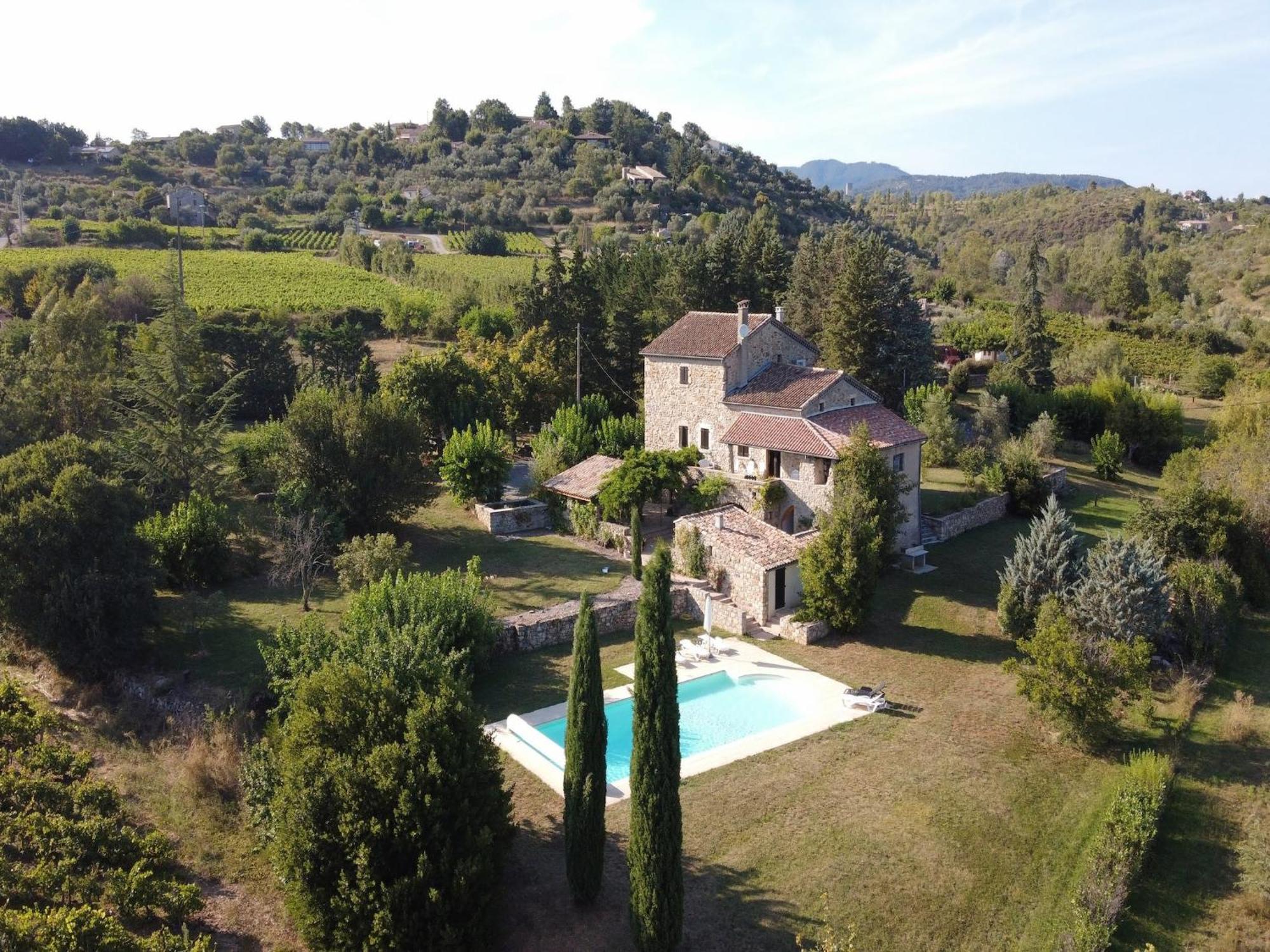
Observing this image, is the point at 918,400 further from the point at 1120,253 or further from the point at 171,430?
the point at 1120,253

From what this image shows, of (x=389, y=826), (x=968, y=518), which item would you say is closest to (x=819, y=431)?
(x=968, y=518)

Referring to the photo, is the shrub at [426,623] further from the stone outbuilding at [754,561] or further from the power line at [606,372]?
the power line at [606,372]

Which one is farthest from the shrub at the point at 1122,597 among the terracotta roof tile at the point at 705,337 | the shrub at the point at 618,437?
the shrub at the point at 618,437

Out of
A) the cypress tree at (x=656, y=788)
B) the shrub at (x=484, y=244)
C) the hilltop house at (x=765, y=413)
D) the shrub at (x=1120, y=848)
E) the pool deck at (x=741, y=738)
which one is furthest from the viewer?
the shrub at (x=484, y=244)

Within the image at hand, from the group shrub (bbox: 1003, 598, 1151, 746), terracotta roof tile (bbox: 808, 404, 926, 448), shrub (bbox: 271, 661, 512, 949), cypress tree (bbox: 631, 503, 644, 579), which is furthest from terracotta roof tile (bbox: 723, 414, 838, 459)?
shrub (bbox: 271, 661, 512, 949)

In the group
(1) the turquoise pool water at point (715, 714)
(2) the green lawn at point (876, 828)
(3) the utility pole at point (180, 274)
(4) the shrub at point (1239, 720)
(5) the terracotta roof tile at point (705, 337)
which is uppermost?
(3) the utility pole at point (180, 274)

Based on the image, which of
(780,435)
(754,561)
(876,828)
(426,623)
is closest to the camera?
(876,828)

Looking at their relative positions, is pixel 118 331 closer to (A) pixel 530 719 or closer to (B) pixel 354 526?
(B) pixel 354 526
